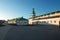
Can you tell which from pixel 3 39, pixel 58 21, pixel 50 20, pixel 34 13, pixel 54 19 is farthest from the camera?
pixel 34 13

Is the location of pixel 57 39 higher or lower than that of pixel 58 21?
lower

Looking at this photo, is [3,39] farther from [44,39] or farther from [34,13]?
[34,13]

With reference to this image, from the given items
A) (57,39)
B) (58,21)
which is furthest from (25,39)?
(58,21)

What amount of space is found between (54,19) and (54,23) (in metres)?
1.18

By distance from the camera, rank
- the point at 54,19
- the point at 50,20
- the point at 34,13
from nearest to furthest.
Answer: the point at 54,19
the point at 50,20
the point at 34,13

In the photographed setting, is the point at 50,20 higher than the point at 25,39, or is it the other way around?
the point at 50,20

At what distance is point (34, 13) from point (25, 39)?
54.0 m

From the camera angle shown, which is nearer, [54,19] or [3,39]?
[3,39]

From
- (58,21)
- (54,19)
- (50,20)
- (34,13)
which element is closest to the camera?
(58,21)

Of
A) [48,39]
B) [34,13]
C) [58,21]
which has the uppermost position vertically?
[34,13]

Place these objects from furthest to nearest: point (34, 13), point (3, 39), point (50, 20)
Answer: point (34, 13), point (50, 20), point (3, 39)

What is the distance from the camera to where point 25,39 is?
34.6 feet

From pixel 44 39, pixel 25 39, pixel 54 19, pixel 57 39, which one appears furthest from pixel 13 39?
pixel 54 19

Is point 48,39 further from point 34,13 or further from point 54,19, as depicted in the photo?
point 34,13
